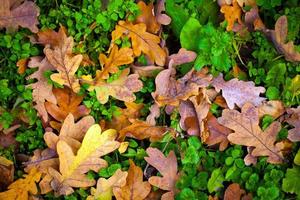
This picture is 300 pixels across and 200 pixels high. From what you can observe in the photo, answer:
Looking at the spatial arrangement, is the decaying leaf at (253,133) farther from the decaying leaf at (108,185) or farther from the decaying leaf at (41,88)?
the decaying leaf at (41,88)

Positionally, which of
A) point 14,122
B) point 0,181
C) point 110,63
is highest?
point 110,63

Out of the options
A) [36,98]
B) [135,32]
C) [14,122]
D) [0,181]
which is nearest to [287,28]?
[135,32]

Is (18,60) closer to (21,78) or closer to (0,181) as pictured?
(21,78)

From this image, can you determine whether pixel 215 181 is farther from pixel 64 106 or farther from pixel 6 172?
pixel 6 172

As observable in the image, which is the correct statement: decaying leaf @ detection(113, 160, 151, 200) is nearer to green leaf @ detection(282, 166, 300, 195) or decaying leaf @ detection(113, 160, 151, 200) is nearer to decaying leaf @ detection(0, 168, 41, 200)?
decaying leaf @ detection(0, 168, 41, 200)

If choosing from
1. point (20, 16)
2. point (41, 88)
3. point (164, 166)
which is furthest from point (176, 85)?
point (20, 16)

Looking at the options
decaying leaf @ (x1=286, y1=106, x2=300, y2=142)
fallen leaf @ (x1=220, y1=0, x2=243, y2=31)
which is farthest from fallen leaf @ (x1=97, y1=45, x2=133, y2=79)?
decaying leaf @ (x1=286, y1=106, x2=300, y2=142)
